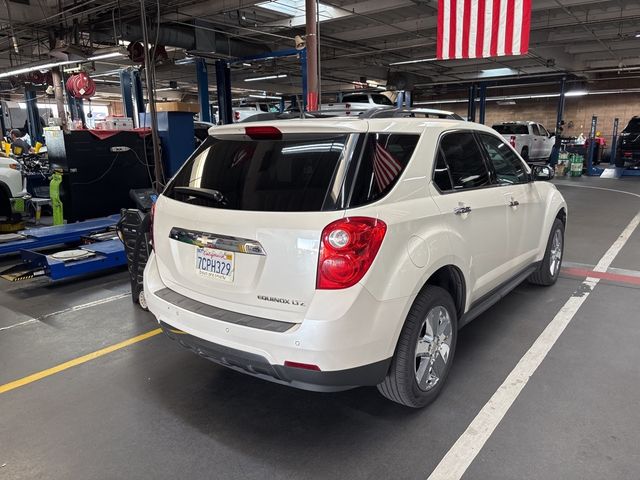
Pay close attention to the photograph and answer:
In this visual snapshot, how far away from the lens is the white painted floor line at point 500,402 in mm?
2299

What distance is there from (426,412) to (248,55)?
1368 cm

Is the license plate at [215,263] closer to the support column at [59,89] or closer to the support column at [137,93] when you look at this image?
the support column at [137,93]

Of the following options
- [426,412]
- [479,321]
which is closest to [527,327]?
[479,321]

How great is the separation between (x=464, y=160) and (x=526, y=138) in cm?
1684

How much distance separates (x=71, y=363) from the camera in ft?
11.3

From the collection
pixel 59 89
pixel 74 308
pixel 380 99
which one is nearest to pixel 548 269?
pixel 74 308

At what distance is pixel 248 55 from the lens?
1437 cm

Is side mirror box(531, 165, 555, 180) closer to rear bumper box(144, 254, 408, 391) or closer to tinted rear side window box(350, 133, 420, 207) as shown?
tinted rear side window box(350, 133, 420, 207)

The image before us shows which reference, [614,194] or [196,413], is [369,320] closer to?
[196,413]

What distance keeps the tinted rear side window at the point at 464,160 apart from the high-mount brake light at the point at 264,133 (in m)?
1.04

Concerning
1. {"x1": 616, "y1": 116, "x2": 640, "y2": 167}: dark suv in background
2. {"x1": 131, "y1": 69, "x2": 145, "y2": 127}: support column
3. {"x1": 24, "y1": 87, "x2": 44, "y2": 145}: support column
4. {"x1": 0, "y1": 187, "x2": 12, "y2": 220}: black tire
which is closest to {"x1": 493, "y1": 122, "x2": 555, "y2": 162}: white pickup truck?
{"x1": 616, "y1": 116, "x2": 640, "y2": 167}: dark suv in background

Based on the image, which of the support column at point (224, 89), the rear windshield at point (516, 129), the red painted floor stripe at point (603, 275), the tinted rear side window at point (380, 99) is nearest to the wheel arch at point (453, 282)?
the red painted floor stripe at point (603, 275)

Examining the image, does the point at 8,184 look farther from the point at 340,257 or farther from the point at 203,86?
the point at 203,86

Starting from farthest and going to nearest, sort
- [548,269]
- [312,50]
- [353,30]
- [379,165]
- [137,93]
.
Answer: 1. [353,30]
2. [137,93]
3. [312,50]
4. [548,269]
5. [379,165]
